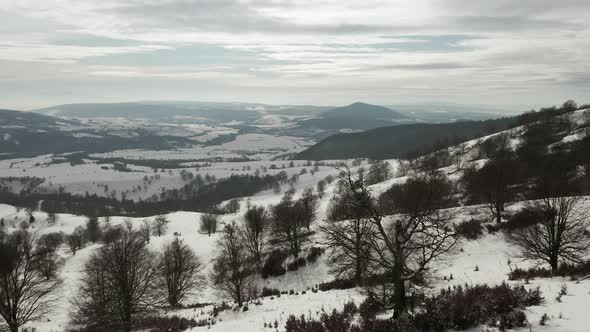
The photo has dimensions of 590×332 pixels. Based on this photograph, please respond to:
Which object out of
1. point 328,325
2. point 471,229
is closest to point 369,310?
point 328,325

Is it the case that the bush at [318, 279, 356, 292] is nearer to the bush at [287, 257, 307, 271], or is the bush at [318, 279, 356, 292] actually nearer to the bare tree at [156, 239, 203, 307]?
the bush at [287, 257, 307, 271]

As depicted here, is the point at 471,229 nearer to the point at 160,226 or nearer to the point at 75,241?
the point at 75,241

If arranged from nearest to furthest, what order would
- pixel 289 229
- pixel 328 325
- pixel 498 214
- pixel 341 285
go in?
pixel 328 325 → pixel 341 285 → pixel 498 214 → pixel 289 229

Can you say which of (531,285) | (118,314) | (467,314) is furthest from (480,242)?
(118,314)

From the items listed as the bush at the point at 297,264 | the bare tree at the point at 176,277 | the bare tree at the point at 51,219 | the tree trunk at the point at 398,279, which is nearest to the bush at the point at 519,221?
the bush at the point at 297,264

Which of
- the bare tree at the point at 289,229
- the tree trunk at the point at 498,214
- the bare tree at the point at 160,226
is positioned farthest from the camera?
the bare tree at the point at 160,226

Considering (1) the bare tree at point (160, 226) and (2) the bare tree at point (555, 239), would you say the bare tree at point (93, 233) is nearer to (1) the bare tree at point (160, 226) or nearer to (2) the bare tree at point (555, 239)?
(1) the bare tree at point (160, 226)

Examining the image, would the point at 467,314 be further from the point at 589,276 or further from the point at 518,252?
the point at 518,252
